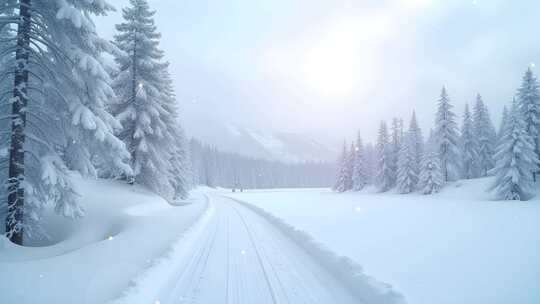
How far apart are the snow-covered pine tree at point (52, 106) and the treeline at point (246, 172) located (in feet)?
249

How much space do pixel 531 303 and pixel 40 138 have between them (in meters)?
12.8

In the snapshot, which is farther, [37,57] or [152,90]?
[152,90]

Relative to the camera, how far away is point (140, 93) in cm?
1964

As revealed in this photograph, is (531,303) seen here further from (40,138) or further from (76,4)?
(76,4)

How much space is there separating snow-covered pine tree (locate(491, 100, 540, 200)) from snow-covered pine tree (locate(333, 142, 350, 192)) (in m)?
35.3

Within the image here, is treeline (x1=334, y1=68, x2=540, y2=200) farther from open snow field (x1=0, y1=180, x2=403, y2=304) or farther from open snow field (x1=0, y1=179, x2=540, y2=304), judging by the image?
open snow field (x1=0, y1=180, x2=403, y2=304)

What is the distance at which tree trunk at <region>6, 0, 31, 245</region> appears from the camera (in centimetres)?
828

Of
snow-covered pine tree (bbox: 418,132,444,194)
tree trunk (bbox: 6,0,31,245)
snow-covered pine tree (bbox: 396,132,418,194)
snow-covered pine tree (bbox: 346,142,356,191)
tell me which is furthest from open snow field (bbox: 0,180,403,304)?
snow-covered pine tree (bbox: 346,142,356,191)

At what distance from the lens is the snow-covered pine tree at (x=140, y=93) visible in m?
20.0

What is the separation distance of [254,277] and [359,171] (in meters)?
60.7

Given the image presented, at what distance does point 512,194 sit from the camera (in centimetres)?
3127

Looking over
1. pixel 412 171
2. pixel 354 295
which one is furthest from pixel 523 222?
pixel 412 171

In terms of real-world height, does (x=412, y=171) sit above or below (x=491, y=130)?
below

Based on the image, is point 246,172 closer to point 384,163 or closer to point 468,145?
point 384,163
